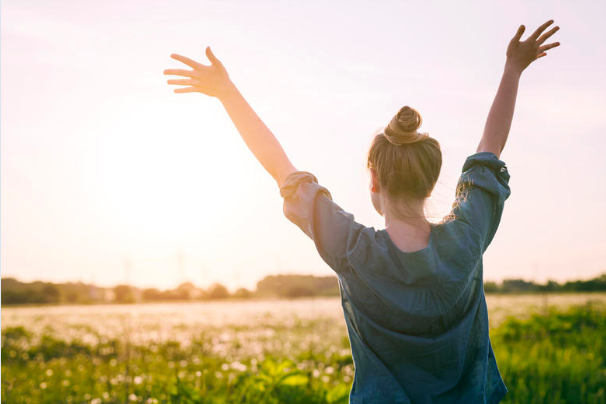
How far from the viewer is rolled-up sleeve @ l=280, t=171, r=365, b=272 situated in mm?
1669

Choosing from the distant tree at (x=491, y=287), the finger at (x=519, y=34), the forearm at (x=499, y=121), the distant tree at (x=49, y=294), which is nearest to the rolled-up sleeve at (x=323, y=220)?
the forearm at (x=499, y=121)

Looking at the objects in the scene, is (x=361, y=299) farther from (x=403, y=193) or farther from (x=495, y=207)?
(x=495, y=207)

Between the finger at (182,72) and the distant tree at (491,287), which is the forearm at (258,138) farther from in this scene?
the distant tree at (491,287)

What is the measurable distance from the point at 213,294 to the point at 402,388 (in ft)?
219

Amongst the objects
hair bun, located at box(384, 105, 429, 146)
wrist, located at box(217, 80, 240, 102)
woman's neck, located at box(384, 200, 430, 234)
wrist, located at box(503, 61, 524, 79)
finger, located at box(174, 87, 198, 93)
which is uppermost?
wrist, located at box(503, 61, 524, 79)

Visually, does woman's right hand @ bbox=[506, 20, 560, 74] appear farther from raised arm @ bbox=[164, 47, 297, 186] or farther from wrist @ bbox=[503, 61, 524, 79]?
raised arm @ bbox=[164, 47, 297, 186]

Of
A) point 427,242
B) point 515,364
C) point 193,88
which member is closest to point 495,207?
point 427,242

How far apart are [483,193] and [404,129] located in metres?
0.39

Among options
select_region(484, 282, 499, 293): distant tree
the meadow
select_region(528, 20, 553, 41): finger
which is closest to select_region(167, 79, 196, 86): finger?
select_region(528, 20, 553, 41): finger

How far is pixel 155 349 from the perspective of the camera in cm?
1077

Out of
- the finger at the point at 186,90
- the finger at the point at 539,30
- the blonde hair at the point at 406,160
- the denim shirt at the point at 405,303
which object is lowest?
the denim shirt at the point at 405,303

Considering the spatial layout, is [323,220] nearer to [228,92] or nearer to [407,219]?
[407,219]

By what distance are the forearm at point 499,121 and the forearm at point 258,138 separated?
81 cm

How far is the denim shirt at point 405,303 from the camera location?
163 centimetres
